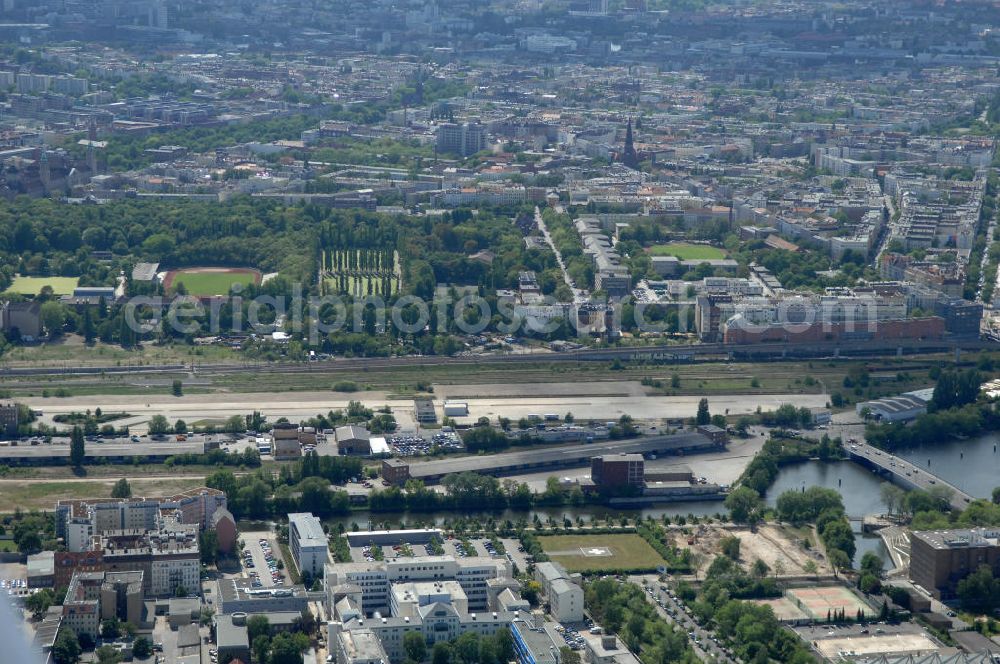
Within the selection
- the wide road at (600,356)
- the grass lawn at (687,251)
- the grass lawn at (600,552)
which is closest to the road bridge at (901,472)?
the grass lawn at (600,552)

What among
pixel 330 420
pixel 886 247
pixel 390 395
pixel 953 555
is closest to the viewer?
pixel 953 555

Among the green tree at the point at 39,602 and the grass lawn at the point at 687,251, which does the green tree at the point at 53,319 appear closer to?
the grass lawn at the point at 687,251

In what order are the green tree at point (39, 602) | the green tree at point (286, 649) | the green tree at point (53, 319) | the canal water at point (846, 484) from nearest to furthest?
the green tree at point (286, 649) → the green tree at point (39, 602) → the canal water at point (846, 484) → the green tree at point (53, 319)

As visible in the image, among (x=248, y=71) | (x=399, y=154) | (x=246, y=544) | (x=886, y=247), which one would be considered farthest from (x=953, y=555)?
(x=248, y=71)

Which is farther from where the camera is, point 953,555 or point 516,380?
point 516,380

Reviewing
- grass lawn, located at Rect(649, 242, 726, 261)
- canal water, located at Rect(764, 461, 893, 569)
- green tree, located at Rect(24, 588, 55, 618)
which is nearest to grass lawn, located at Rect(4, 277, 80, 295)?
grass lawn, located at Rect(649, 242, 726, 261)

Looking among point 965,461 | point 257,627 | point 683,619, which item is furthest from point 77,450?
point 965,461

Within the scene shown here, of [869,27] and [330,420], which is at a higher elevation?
[869,27]

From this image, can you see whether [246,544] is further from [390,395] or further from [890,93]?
[890,93]
